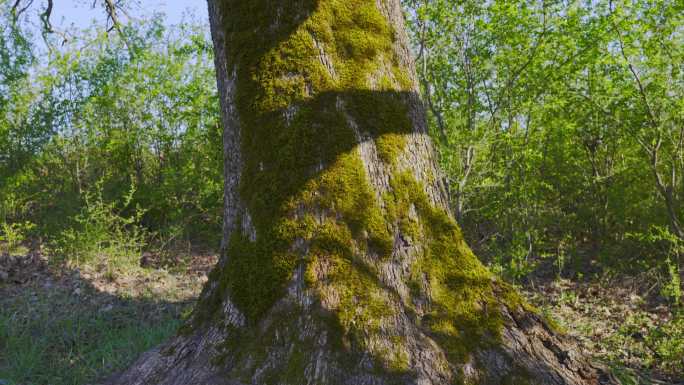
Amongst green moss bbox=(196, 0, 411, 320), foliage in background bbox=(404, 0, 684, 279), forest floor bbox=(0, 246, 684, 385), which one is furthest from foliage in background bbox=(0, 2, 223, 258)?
green moss bbox=(196, 0, 411, 320)

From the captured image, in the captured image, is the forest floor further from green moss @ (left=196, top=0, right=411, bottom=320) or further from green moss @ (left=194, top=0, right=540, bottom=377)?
green moss @ (left=196, top=0, right=411, bottom=320)

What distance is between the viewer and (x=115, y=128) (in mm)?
9555

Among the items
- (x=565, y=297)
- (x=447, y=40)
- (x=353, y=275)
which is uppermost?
(x=447, y=40)

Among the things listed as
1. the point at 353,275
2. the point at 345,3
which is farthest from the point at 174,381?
the point at 345,3

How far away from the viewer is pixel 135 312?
17.8 ft

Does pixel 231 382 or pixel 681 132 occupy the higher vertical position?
pixel 681 132

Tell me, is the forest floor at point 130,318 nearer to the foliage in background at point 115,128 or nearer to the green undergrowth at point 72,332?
the green undergrowth at point 72,332

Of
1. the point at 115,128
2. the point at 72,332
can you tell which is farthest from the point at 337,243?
the point at 115,128

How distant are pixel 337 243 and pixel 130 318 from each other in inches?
142

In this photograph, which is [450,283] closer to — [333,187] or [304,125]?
[333,187]

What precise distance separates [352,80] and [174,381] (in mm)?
1789

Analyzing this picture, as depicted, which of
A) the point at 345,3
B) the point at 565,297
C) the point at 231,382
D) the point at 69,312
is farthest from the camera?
the point at 565,297

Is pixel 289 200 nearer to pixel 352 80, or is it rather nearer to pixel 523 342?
pixel 352 80

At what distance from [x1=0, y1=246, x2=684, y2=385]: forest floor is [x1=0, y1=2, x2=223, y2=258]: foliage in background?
1972 mm
